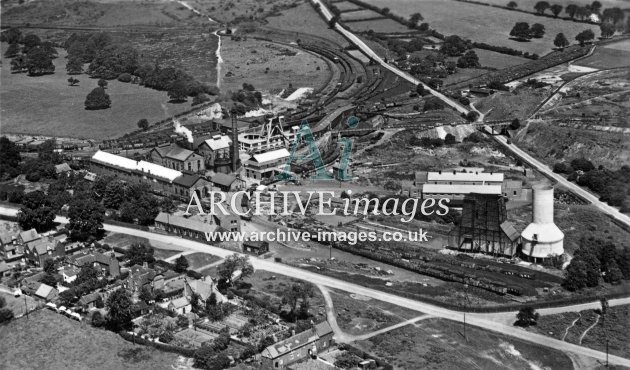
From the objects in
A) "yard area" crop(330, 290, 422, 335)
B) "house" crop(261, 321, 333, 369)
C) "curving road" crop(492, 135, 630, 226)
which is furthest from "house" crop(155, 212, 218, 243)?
"curving road" crop(492, 135, 630, 226)

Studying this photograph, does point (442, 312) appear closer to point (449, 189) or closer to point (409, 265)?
point (409, 265)

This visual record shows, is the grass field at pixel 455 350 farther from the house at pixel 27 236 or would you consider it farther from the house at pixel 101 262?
the house at pixel 27 236

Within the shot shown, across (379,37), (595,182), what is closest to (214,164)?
(595,182)

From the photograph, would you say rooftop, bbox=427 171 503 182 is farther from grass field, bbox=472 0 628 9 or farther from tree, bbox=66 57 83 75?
tree, bbox=66 57 83 75

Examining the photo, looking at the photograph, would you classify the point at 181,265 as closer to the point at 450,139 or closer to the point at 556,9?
the point at 450,139

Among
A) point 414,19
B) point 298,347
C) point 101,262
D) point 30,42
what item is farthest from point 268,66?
point 298,347

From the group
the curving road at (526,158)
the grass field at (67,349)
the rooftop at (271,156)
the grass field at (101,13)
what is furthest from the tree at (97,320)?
the grass field at (101,13)
